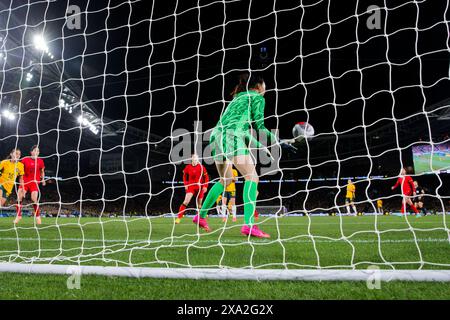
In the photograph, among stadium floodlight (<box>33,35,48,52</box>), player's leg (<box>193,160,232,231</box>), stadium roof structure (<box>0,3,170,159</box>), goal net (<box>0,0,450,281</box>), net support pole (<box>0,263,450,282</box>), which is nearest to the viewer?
net support pole (<box>0,263,450,282</box>)

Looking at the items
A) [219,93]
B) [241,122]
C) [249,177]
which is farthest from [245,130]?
[219,93]

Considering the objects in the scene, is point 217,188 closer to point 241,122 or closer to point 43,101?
point 241,122

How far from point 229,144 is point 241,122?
26 centimetres

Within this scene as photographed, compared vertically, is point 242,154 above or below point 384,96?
below

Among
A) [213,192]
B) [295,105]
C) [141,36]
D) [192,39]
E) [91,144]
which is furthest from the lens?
[91,144]

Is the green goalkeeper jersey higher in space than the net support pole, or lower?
higher

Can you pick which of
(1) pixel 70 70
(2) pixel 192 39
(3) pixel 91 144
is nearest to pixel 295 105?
(2) pixel 192 39

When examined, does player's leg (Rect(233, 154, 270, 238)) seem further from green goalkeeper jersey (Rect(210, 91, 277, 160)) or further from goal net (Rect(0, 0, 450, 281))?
goal net (Rect(0, 0, 450, 281))

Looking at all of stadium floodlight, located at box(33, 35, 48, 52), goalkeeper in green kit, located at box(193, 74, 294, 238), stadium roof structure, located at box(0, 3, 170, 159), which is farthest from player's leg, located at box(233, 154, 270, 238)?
stadium roof structure, located at box(0, 3, 170, 159)

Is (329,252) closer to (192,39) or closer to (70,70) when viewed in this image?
(192,39)

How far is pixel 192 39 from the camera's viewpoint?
15.3 meters

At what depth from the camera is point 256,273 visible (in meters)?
1.93

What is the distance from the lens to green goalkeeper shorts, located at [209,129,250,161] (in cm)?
350
